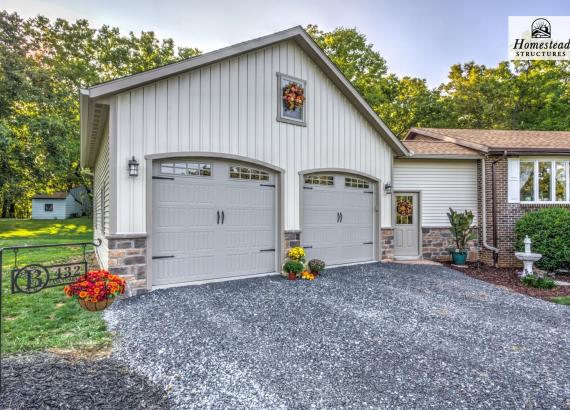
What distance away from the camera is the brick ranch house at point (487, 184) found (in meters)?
9.09

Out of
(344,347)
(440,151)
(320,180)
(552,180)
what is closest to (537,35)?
(552,180)

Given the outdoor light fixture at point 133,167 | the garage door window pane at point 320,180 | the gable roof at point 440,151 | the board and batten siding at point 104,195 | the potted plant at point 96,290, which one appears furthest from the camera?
the gable roof at point 440,151

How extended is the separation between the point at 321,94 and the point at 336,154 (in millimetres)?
1494

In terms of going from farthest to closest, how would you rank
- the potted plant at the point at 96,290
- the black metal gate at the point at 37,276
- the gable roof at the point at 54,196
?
the gable roof at the point at 54,196 < the black metal gate at the point at 37,276 < the potted plant at the point at 96,290

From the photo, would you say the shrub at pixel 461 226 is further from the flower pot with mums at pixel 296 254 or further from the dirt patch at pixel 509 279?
the flower pot with mums at pixel 296 254

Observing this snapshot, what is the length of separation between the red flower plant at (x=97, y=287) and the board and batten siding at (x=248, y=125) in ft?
2.51

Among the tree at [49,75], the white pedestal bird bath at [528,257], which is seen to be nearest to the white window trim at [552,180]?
the white pedestal bird bath at [528,257]

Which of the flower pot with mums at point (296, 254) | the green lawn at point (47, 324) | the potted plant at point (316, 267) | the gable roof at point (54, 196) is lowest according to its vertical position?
the green lawn at point (47, 324)

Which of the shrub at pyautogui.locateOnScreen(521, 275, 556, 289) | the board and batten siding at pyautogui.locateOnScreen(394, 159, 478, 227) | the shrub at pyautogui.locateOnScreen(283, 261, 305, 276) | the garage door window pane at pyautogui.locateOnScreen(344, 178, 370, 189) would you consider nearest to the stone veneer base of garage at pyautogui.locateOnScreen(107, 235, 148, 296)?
the shrub at pyautogui.locateOnScreen(283, 261, 305, 276)

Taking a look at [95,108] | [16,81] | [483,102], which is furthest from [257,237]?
[483,102]

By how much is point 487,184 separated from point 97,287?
394 inches

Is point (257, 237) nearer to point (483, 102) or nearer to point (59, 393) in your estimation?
point (59, 393)

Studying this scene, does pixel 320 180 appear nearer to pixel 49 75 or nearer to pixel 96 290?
pixel 96 290

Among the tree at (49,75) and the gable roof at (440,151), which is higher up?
the tree at (49,75)
